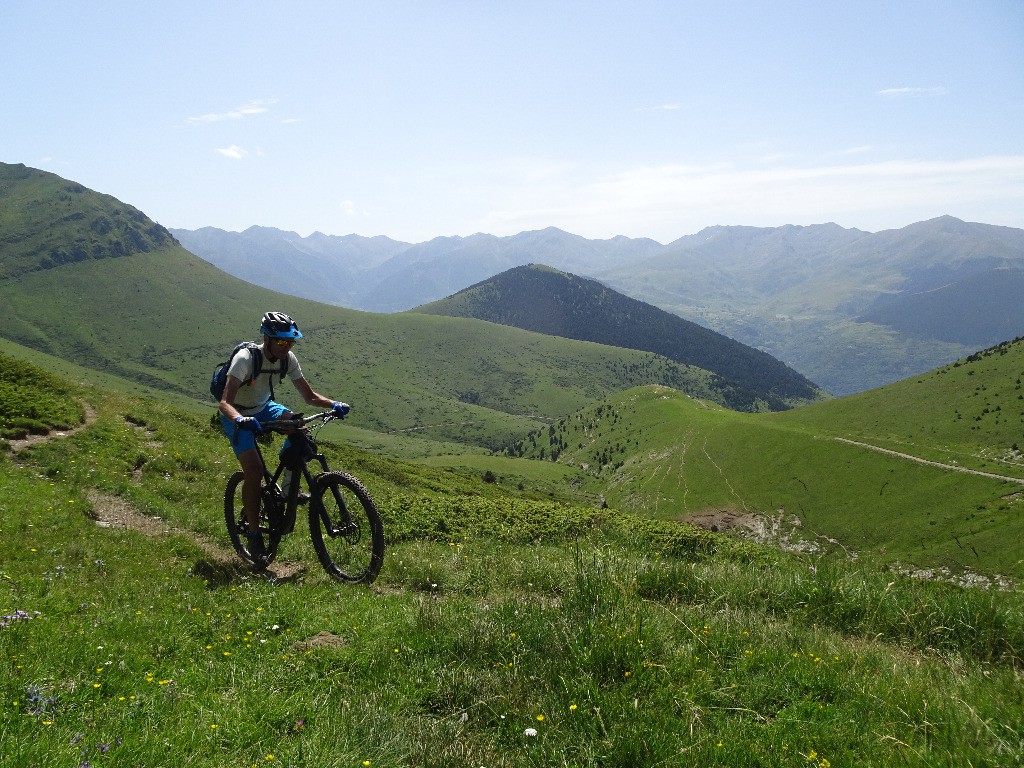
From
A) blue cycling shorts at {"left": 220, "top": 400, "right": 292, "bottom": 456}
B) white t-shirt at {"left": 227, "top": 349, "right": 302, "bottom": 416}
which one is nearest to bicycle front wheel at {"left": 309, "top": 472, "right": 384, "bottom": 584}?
blue cycling shorts at {"left": 220, "top": 400, "right": 292, "bottom": 456}

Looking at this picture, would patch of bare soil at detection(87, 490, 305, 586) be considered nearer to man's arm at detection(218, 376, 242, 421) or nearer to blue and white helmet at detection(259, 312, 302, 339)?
man's arm at detection(218, 376, 242, 421)

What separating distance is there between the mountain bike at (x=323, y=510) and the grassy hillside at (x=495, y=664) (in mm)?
508

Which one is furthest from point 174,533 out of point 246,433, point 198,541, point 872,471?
point 872,471

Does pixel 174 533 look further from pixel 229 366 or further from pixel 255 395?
pixel 229 366

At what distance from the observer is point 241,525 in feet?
36.5

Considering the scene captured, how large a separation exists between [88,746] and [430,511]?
1388 centimetres

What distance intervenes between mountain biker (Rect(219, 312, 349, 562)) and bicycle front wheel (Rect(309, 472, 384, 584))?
1136 mm

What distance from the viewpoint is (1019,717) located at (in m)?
4.56

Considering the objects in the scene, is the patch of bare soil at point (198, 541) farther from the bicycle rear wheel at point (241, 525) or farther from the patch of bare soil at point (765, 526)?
the patch of bare soil at point (765, 526)

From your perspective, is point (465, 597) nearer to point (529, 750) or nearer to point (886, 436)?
point (529, 750)

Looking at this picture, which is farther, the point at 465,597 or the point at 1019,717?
the point at 465,597

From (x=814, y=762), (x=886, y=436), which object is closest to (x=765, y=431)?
(x=886, y=436)

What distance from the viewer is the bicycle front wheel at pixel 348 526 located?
9336 millimetres

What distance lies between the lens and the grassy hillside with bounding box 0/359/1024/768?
4586 millimetres
